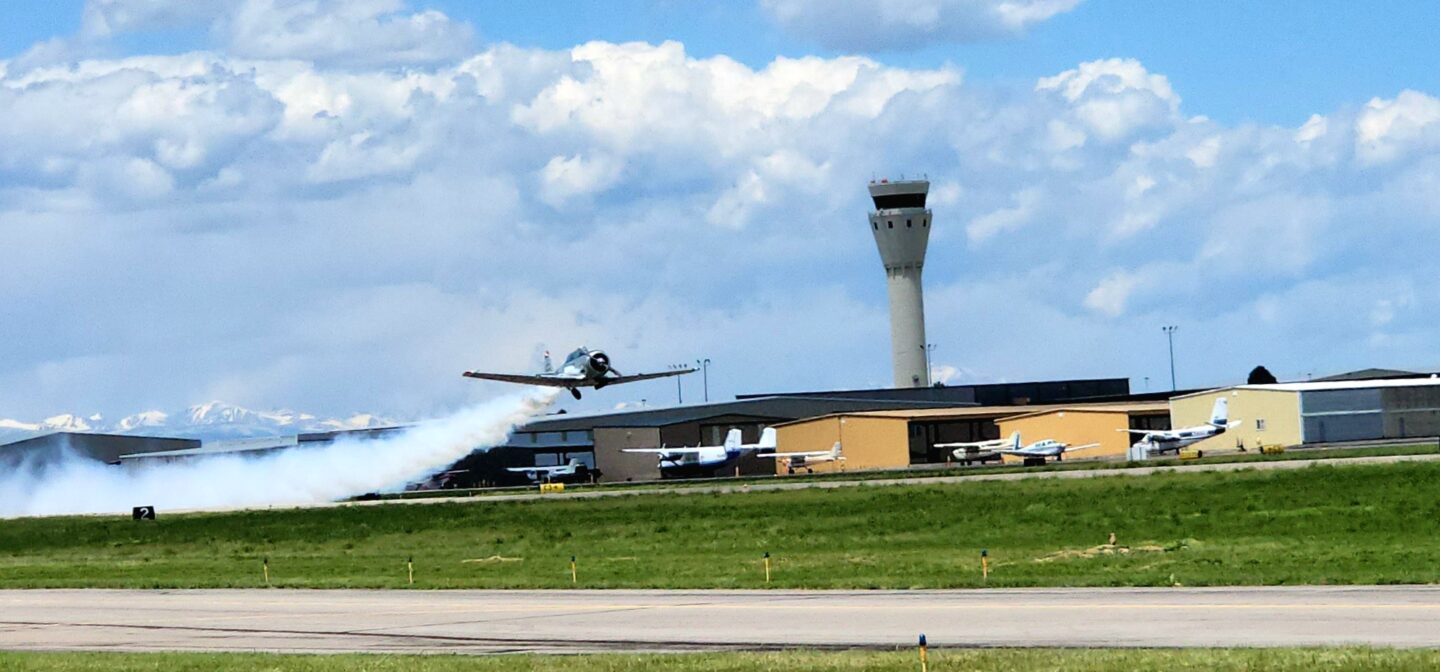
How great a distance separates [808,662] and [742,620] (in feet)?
26.3

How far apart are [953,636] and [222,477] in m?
96.0

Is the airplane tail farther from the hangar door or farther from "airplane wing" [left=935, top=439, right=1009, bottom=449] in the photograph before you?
"airplane wing" [left=935, top=439, right=1009, bottom=449]

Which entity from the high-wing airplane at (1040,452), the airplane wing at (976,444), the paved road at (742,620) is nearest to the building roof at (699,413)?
the airplane wing at (976,444)

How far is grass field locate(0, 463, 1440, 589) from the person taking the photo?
1845 inches

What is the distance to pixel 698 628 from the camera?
34.1m

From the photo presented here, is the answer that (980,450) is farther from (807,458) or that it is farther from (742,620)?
(742,620)

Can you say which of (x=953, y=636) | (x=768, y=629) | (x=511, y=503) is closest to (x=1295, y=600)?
(x=953, y=636)

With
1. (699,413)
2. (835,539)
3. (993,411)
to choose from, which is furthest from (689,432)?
(835,539)

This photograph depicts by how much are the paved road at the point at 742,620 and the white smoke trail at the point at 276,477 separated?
61.9 meters

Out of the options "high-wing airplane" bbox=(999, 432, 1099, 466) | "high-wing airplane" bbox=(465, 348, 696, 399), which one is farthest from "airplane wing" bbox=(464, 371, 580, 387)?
"high-wing airplane" bbox=(999, 432, 1099, 466)

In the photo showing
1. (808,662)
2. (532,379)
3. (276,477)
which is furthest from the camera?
(276,477)

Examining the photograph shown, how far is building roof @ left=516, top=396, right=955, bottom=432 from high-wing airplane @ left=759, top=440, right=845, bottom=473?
14141mm

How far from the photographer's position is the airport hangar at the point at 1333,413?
116 m

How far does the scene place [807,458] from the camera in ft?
470
